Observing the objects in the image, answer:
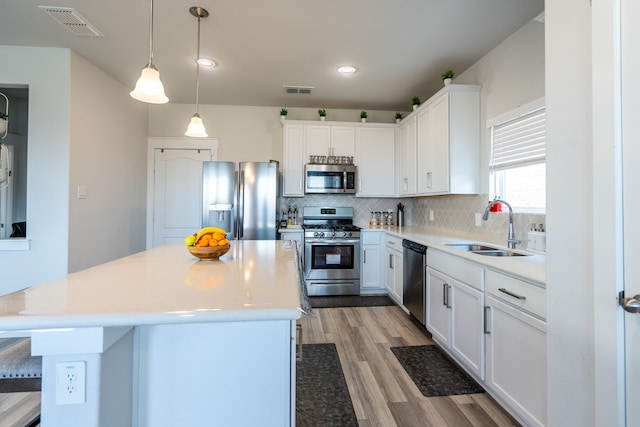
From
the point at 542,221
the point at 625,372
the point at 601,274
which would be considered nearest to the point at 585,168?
the point at 601,274

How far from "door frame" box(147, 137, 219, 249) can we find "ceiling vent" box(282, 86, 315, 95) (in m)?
1.36

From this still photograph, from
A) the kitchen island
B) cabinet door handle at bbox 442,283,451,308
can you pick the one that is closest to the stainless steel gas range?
cabinet door handle at bbox 442,283,451,308

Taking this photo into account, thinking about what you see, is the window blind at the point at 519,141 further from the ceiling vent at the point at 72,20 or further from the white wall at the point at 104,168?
the white wall at the point at 104,168

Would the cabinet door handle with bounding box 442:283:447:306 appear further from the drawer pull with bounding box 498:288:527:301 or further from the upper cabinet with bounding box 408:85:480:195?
the upper cabinet with bounding box 408:85:480:195

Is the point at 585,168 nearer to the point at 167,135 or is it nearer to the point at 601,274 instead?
the point at 601,274

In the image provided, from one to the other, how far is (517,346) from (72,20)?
150 inches

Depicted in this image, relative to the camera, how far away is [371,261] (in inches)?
157

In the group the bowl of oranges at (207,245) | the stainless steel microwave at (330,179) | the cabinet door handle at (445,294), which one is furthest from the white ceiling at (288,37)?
the cabinet door handle at (445,294)

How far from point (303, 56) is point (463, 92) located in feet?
5.17

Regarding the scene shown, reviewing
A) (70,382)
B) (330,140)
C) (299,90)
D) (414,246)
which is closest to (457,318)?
(414,246)

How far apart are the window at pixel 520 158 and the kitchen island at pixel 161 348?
2118mm

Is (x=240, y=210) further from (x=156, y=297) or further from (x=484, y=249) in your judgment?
(x=156, y=297)

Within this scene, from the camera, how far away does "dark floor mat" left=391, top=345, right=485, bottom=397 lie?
6.48ft

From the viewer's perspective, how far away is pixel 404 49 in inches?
111
